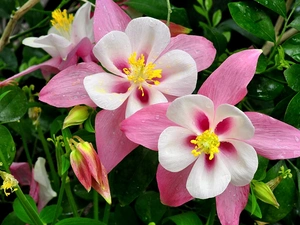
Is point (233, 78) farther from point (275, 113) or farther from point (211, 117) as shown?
point (275, 113)

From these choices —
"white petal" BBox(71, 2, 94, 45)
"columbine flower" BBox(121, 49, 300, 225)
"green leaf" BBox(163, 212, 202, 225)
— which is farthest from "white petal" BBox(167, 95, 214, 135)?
"white petal" BBox(71, 2, 94, 45)

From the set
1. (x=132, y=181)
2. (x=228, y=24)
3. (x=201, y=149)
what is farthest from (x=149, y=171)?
(x=228, y=24)

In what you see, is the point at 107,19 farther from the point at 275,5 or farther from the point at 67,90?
the point at 275,5

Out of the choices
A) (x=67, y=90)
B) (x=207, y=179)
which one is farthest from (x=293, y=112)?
(x=67, y=90)

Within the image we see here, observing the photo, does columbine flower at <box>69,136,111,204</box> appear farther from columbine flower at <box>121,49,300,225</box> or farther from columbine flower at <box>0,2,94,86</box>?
columbine flower at <box>0,2,94,86</box>

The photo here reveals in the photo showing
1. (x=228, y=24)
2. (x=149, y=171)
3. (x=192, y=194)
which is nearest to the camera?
(x=192, y=194)

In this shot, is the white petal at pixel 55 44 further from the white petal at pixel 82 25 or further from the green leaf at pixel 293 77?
the green leaf at pixel 293 77
